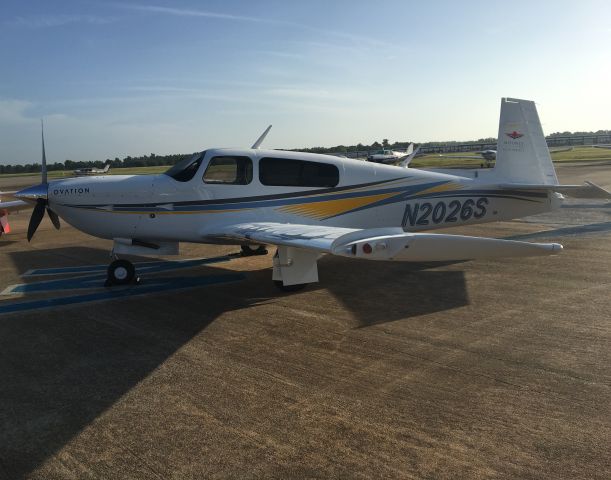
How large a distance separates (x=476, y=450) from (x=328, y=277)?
5431mm

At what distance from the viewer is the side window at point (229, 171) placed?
8.32m

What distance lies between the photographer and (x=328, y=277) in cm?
870

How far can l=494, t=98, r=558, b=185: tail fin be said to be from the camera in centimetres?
1015

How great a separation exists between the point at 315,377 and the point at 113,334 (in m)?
2.86

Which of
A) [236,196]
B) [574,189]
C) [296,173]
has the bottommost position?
[236,196]

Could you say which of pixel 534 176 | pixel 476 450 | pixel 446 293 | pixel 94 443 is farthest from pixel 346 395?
pixel 534 176

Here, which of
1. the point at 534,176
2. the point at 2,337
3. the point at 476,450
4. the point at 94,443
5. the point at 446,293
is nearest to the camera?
the point at 476,450

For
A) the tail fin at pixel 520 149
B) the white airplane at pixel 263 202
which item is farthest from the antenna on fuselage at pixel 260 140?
the tail fin at pixel 520 149

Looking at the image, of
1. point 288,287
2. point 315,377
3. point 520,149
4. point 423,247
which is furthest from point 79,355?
point 520,149

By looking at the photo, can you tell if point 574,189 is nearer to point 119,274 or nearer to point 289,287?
point 289,287

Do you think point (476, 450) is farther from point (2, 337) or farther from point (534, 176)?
point (534, 176)

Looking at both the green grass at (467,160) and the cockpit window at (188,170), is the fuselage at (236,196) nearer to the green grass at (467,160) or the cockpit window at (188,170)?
the cockpit window at (188,170)

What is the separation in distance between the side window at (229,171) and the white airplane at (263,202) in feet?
0.06

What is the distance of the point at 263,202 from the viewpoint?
8484 mm
